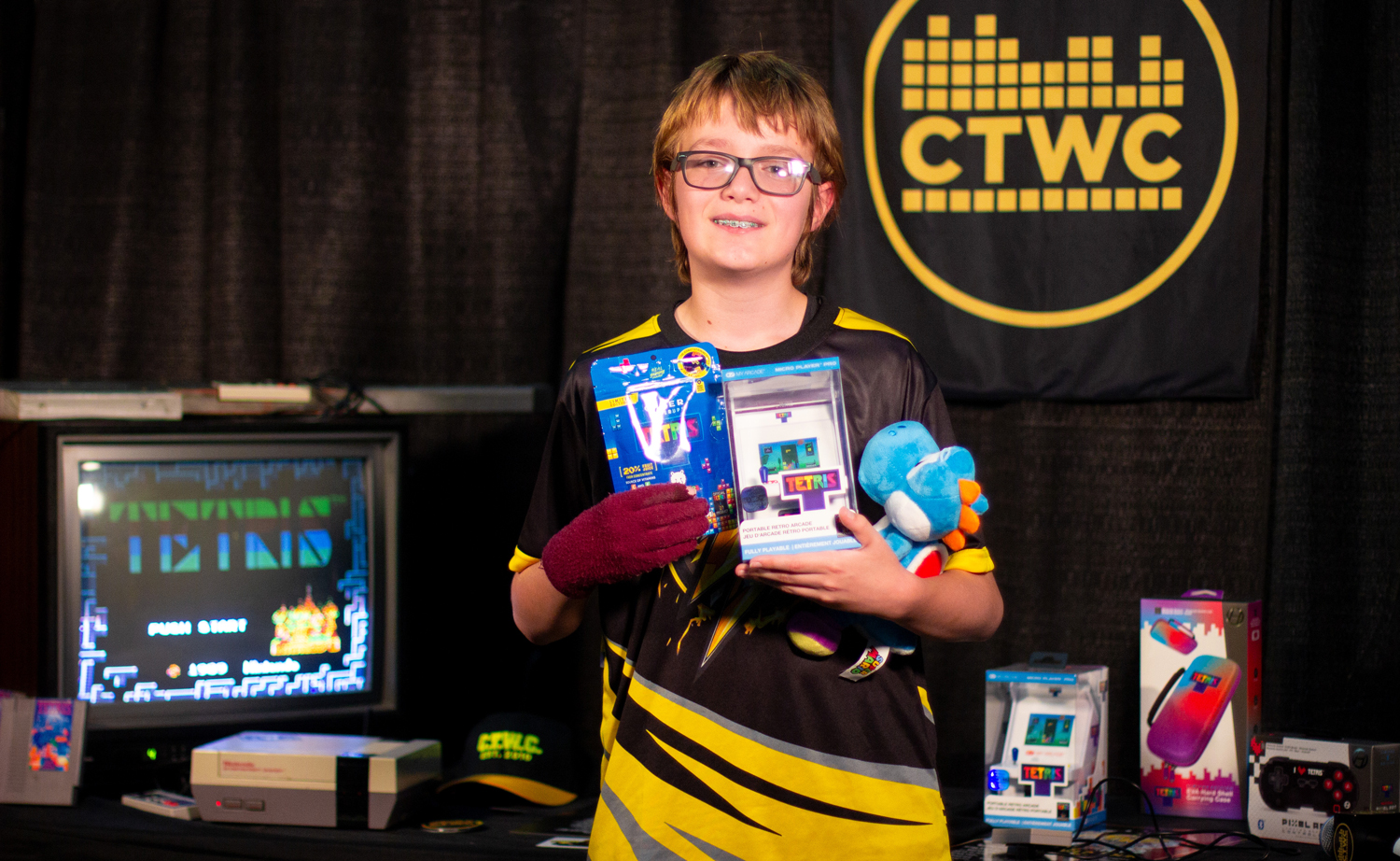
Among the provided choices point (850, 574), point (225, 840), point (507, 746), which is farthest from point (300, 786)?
point (850, 574)

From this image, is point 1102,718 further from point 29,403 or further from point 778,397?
point 29,403

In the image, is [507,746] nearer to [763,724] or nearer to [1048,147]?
[763,724]

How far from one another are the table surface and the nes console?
20mm

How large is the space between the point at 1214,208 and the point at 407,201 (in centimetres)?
153

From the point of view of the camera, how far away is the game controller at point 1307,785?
5.54ft

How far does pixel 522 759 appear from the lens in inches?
76.4

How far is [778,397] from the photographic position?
1037mm

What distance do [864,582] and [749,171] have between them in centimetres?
42

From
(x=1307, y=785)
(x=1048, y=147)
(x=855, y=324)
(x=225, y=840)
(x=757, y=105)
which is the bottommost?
(x=225, y=840)

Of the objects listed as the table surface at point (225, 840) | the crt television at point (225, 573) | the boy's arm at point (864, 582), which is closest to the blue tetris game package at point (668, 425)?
the boy's arm at point (864, 582)

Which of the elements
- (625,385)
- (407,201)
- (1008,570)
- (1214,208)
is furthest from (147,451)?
(1214,208)

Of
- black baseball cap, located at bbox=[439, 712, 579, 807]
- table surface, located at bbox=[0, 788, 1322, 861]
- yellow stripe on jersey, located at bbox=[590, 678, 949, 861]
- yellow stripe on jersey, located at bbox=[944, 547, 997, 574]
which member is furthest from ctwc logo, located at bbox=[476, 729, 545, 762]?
yellow stripe on jersey, located at bbox=[944, 547, 997, 574]

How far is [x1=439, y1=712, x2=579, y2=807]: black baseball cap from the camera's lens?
1918 millimetres

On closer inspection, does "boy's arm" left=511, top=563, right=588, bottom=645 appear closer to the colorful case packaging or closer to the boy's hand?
the boy's hand
